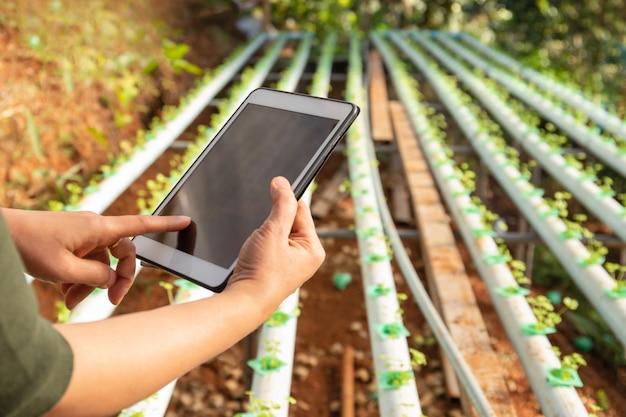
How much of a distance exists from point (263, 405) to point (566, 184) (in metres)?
2.23

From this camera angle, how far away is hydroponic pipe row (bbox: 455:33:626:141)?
12.1 feet

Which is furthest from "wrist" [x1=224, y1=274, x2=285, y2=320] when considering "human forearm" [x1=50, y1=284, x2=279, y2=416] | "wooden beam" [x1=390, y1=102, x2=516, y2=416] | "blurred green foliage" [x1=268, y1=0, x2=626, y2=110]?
"blurred green foliage" [x1=268, y1=0, x2=626, y2=110]

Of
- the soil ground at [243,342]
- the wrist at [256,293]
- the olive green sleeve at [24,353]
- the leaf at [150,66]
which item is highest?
the olive green sleeve at [24,353]

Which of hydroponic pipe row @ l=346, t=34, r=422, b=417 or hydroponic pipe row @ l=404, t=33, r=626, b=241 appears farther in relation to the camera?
hydroponic pipe row @ l=404, t=33, r=626, b=241

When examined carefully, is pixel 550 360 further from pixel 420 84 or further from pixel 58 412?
pixel 420 84

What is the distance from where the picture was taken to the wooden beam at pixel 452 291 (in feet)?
6.84

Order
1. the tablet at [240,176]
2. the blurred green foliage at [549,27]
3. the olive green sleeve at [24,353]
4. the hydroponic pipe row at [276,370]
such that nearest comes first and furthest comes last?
the olive green sleeve at [24,353], the tablet at [240,176], the hydroponic pipe row at [276,370], the blurred green foliage at [549,27]

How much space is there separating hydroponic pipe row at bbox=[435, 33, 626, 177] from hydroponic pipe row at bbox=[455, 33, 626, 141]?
0.10m

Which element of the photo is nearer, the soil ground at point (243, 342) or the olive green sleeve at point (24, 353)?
the olive green sleeve at point (24, 353)

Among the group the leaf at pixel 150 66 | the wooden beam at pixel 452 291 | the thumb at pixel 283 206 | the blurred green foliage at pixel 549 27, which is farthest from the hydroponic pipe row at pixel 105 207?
the blurred green foliage at pixel 549 27

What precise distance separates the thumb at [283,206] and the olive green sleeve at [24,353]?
40 cm

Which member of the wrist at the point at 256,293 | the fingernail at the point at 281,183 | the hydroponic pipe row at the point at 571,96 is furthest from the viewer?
the hydroponic pipe row at the point at 571,96

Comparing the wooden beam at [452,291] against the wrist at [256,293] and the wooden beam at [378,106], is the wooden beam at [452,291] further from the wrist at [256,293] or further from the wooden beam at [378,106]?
the wrist at [256,293]

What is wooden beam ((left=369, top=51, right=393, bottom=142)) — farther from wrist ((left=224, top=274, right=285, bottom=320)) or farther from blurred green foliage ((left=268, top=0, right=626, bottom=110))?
wrist ((left=224, top=274, right=285, bottom=320))
